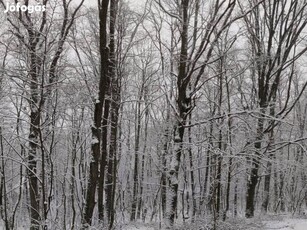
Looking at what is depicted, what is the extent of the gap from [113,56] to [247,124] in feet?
16.0

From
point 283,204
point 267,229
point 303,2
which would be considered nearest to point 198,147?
point 267,229

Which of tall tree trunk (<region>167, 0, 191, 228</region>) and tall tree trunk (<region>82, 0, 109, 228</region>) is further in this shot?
tall tree trunk (<region>167, 0, 191, 228</region>)

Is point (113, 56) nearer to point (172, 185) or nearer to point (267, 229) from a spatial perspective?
point (172, 185)

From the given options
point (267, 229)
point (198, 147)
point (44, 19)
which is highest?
point (44, 19)

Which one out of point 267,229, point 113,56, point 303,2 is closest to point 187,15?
point 113,56

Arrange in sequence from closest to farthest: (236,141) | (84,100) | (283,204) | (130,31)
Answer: (236,141) → (130,31) → (84,100) → (283,204)

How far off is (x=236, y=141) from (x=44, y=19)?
298 inches

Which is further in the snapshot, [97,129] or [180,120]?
[180,120]

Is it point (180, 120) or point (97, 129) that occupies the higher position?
point (180, 120)

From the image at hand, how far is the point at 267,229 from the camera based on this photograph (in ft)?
37.0

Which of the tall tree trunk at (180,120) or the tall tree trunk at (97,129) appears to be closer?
the tall tree trunk at (97,129)

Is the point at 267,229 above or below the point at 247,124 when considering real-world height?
below

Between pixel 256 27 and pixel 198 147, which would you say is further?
pixel 256 27

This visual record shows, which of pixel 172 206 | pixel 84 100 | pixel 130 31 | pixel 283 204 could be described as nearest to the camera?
pixel 172 206
